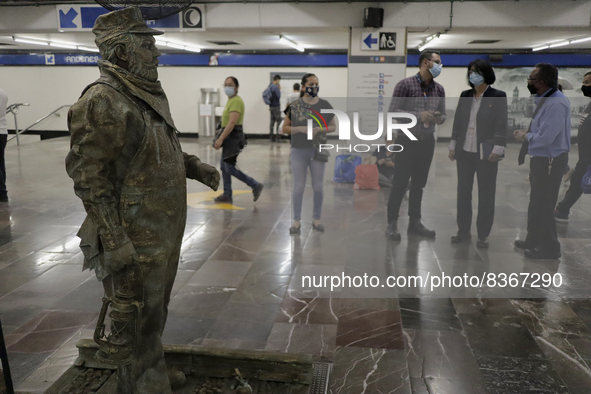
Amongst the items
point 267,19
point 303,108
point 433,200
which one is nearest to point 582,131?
point 433,200

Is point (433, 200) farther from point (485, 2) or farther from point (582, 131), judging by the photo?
point (485, 2)

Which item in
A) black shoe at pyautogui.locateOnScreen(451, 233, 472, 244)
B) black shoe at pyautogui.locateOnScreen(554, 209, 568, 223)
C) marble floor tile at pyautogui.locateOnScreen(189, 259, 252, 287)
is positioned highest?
black shoe at pyautogui.locateOnScreen(554, 209, 568, 223)

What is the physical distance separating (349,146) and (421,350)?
6.57ft

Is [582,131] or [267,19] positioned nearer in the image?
[582,131]

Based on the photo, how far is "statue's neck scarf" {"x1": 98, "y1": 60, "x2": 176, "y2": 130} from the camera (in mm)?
2145

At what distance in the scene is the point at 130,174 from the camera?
218cm

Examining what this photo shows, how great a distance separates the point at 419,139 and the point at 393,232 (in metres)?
0.87

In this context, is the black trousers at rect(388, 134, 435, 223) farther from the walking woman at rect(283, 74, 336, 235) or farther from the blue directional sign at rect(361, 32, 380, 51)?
the blue directional sign at rect(361, 32, 380, 51)

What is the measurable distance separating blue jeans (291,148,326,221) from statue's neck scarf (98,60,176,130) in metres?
2.90

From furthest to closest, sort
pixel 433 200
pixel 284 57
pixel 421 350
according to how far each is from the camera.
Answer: pixel 284 57 → pixel 433 200 → pixel 421 350

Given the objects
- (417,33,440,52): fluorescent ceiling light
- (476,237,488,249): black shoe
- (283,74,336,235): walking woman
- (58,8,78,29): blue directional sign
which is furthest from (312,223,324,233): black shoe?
(58,8,78,29): blue directional sign

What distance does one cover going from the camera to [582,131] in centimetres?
423

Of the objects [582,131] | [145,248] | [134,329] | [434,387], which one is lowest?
[434,387]

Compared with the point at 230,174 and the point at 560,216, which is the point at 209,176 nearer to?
the point at 560,216
